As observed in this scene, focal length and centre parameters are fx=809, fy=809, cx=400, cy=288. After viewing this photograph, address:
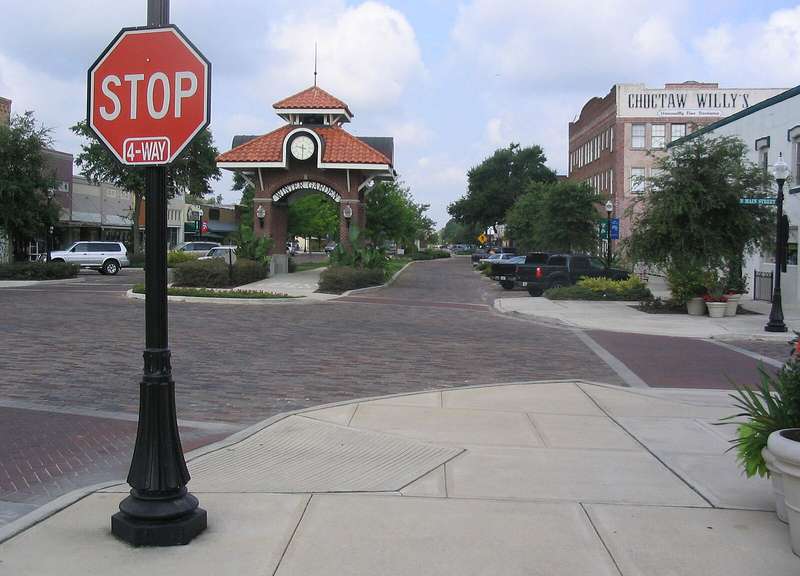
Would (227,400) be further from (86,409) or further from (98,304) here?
(98,304)

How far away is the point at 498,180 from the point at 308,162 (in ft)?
213

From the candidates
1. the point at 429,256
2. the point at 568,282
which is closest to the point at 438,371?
the point at 568,282

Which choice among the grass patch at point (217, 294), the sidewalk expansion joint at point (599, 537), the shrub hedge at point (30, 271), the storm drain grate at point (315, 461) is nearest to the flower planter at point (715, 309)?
the grass patch at point (217, 294)

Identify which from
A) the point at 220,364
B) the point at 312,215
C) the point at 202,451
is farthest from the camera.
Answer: the point at 312,215

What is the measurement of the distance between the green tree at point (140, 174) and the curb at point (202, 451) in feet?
169

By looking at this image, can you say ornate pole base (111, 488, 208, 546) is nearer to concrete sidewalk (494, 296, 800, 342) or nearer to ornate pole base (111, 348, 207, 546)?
ornate pole base (111, 348, 207, 546)

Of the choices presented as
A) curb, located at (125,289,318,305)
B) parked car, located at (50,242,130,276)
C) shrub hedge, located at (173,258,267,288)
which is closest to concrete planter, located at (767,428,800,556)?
curb, located at (125,289,318,305)

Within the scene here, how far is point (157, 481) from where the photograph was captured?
4773 mm

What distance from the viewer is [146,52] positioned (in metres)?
4.86

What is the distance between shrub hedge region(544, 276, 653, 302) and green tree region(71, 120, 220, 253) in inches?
1523

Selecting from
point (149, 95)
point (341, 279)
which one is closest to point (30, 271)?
point (341, 279)

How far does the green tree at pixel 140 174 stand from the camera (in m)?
60.9

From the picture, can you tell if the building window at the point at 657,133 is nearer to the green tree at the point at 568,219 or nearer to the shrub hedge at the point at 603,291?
the green tree at the point at 568,219

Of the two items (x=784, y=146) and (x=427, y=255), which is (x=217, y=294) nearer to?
(x=784, y=146)
